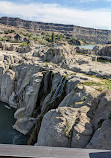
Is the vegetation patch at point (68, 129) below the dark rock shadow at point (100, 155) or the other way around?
below

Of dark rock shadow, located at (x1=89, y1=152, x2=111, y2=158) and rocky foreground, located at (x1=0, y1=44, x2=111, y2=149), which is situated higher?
dark rock shadow, located at (x1=89, y1=152, x2=111, y2=158)

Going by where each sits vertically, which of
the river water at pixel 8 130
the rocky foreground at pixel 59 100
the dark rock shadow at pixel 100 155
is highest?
the dark rock shadow at pixel 100 155

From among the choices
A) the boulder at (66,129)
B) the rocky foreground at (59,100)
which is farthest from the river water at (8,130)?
the boulder at (66,129)

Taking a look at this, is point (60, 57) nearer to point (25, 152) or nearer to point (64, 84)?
point (64, 84)

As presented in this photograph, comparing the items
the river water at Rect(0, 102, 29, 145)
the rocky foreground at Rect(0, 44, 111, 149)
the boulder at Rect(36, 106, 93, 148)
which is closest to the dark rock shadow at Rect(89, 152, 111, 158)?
the rocky foreground at Rect(0, 44, 111, 149)

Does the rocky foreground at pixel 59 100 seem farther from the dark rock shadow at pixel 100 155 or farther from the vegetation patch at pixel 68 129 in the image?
the dark rock shadow at pixel 100 155

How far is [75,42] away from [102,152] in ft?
419

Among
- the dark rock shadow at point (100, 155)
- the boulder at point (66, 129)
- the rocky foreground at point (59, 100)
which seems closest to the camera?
the dark rock shadow at point (100, 155)

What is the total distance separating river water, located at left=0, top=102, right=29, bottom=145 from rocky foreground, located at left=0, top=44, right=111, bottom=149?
35.0 inches

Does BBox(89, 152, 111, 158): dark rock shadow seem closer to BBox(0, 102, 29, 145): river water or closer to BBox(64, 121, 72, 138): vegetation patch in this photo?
BBox(64, 121, 72, 138): vegetation patch

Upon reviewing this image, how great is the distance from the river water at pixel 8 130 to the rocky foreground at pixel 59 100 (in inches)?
35.0

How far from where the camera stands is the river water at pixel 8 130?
882 inches

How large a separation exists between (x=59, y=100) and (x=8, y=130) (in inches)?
374

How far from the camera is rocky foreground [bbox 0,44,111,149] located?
10180 millimetres
